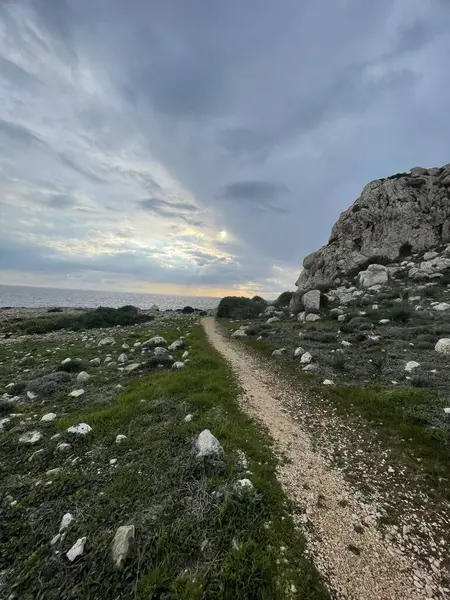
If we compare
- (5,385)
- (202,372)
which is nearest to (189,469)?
(202,372)

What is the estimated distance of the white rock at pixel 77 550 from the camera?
12.3 feet

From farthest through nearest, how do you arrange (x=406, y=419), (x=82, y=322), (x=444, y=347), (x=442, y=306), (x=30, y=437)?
(x=82, y=322) < (x=442, y=306) < (x=444, y=347) < (x=406, y=419) < (x=30, y=437)

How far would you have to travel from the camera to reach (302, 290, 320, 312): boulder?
27.0m

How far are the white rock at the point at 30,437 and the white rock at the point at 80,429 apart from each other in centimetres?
71

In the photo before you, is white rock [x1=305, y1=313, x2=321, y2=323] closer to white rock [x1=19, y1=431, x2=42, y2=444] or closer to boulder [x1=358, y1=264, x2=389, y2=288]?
boulder [x1=358, y1=264, x2=389, y2=288]

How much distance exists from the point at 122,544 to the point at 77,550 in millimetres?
648

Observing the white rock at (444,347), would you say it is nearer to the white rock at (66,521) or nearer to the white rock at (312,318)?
the white rock at (312,318)

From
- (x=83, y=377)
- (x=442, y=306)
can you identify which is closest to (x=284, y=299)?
(x=442, y=306)

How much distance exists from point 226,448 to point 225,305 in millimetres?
37016

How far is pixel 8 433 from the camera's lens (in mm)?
7066

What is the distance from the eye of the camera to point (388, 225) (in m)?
43.5

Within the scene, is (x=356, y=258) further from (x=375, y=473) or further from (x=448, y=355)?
(x=375, y=473)

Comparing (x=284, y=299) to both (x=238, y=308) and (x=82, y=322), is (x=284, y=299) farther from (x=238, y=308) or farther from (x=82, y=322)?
(x=82, y=322)

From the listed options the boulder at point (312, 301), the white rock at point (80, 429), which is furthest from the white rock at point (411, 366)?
the boulder at point (312, 301)
